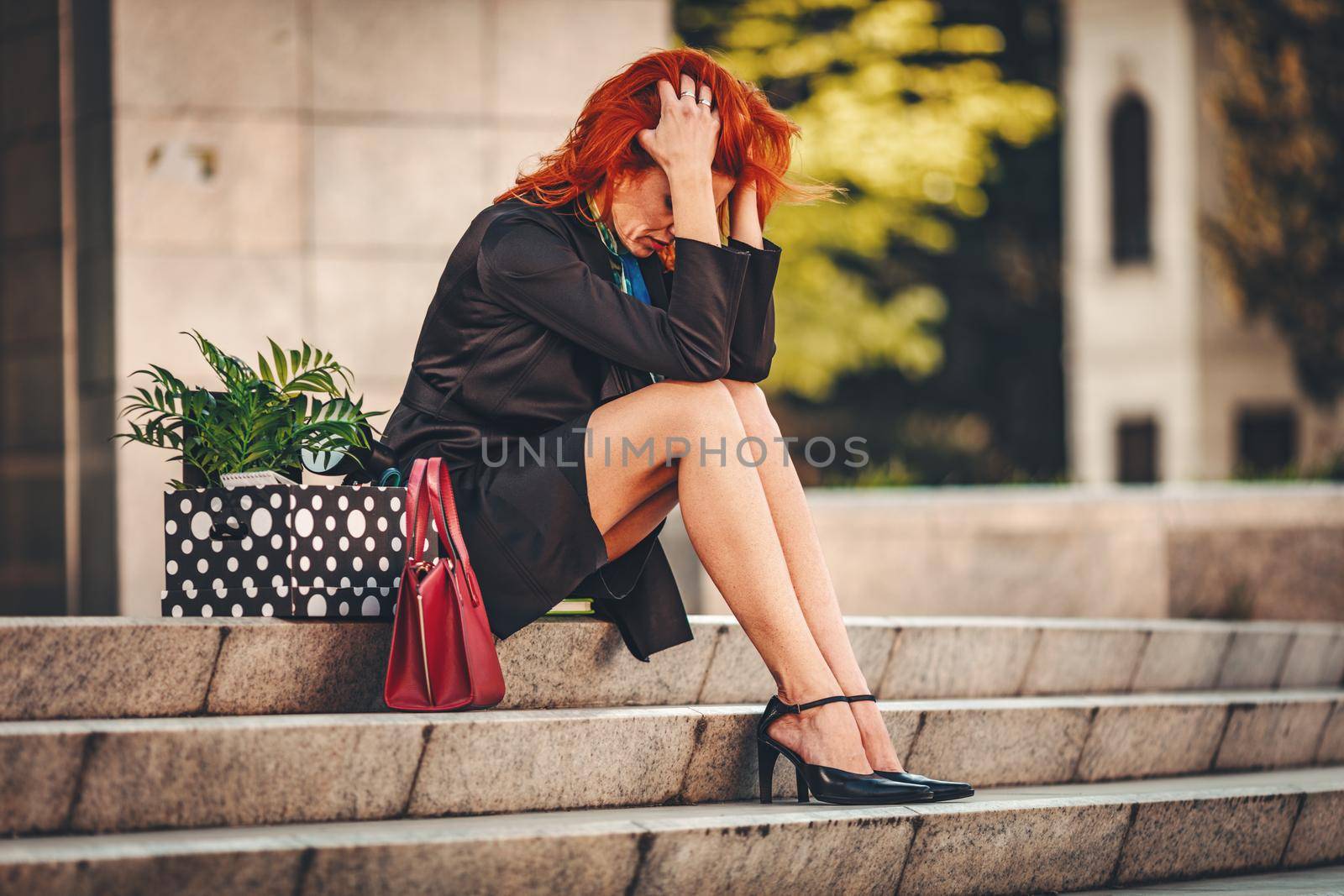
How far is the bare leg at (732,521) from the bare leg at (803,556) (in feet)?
0.24

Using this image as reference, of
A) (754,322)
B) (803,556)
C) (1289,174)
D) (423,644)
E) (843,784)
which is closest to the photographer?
(423,644)

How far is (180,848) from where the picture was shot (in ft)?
9.89

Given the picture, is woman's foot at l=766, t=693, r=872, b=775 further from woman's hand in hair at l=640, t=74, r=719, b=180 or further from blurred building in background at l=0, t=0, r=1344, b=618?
blurred building in background at l=0, t=0, r=1344, b=618

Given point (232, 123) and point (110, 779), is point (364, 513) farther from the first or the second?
point (232, 123)

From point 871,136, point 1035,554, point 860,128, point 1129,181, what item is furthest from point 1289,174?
point 1035,554

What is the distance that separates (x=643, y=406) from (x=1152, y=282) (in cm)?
2031

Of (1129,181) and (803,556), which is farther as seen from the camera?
(1129,181)

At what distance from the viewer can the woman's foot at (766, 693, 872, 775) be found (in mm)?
3721

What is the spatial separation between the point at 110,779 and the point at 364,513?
0.86 m

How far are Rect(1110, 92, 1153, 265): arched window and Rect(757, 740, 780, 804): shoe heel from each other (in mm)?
20738

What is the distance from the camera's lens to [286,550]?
380 cm

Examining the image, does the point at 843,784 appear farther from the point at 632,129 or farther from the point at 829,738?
the point at 632,129

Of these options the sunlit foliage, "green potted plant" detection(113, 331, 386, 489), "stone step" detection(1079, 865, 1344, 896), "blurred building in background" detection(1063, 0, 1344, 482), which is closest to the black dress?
"green potted plant" detection(113, 331, 386, 489)

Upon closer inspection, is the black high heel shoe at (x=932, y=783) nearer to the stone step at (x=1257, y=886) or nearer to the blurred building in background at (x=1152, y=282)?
the stone step at (x=1257, y=886)
